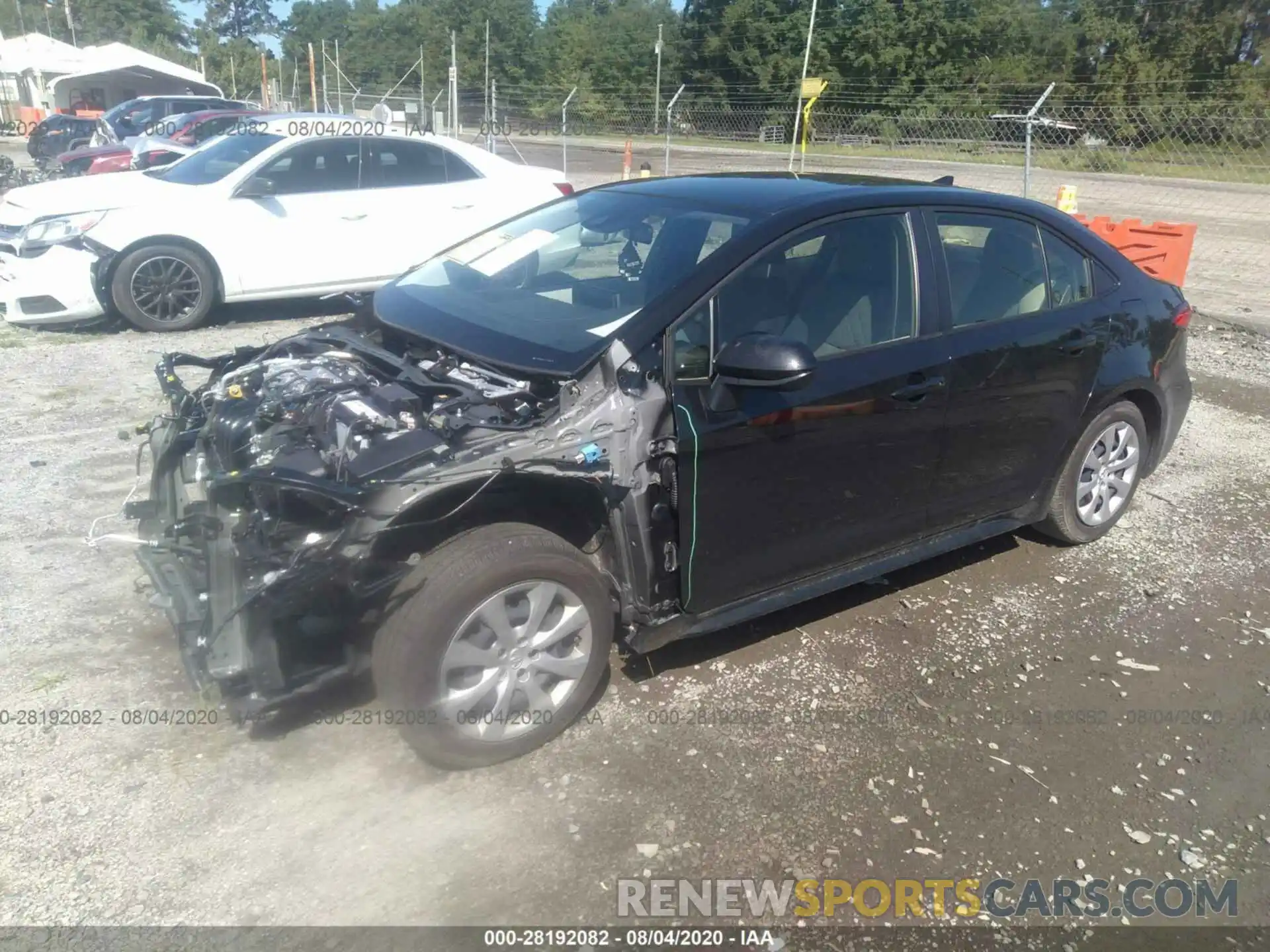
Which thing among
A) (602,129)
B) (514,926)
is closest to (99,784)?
(514,926)

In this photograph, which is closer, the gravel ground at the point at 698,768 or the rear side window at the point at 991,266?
the gravel ground at the point at 698,768

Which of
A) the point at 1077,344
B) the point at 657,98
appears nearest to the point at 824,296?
the point at 1077,344

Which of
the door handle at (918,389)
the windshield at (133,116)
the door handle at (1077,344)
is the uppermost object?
the windshield at (133,116)

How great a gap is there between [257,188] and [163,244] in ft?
3.10

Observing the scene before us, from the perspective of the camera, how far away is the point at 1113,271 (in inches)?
186

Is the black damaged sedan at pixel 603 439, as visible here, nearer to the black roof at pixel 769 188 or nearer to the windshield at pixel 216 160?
the black roof at pixel 769 188

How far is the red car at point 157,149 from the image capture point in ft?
46.1

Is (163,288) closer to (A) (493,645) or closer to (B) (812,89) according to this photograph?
(A) (493,645)

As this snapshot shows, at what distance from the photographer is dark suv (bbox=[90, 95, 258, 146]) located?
60.5ft

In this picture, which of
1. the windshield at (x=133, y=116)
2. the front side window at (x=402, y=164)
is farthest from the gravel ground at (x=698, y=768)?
the windshield at (x=133, y=116)

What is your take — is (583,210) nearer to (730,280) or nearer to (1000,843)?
(730,280)

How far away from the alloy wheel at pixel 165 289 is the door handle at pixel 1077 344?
6.77 m

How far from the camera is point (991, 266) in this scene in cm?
423

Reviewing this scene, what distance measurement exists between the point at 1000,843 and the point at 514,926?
1.49 m
